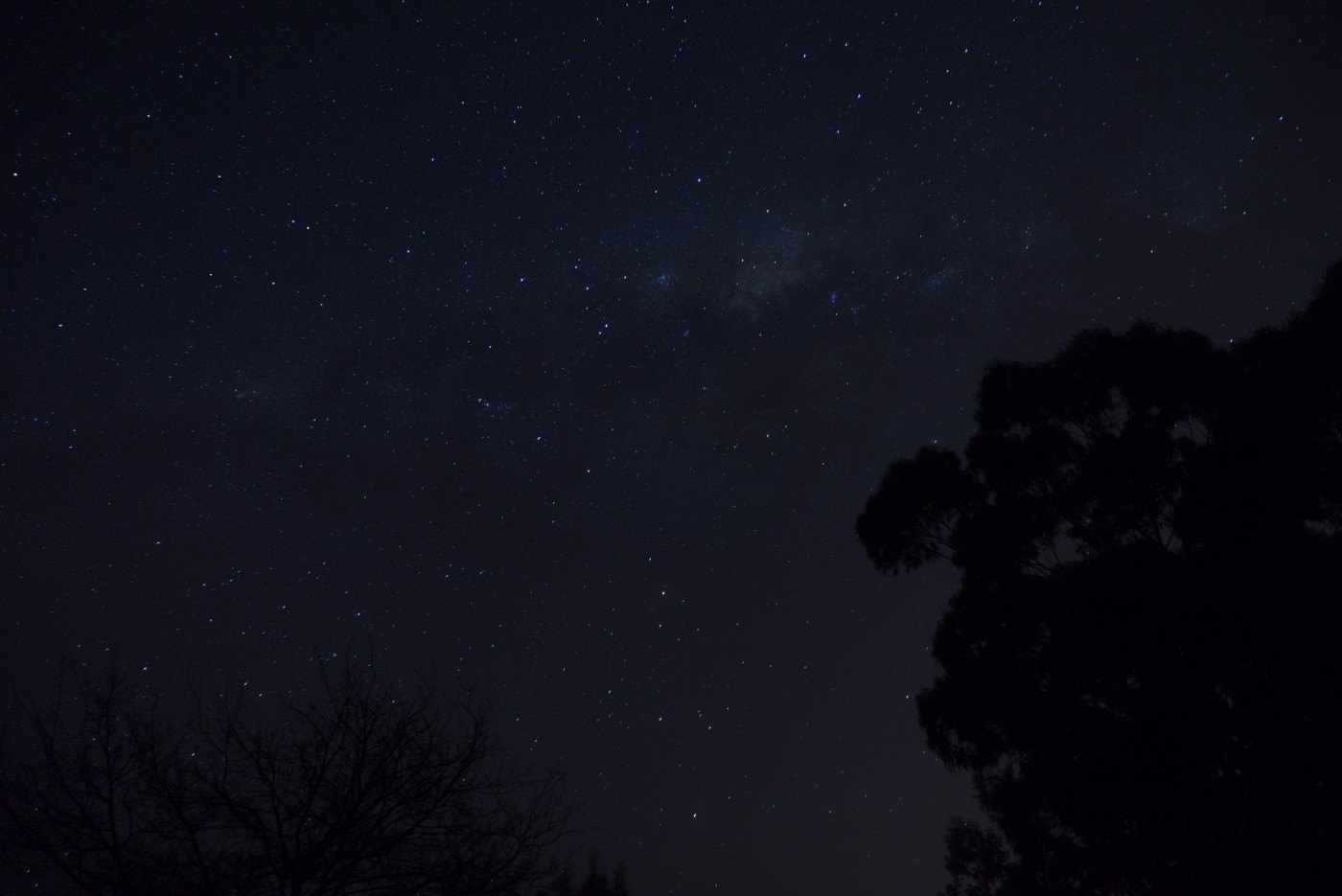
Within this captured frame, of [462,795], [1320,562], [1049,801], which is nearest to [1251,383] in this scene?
[1320,562]

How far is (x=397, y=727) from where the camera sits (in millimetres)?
7867

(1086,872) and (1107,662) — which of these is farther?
(1086,872)

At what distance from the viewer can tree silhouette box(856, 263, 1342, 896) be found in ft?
28.1

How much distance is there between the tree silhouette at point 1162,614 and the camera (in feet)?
28.1

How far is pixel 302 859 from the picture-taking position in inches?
271

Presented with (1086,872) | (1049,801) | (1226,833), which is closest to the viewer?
(1226,833)

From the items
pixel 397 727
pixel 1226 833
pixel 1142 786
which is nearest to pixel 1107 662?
pixel 1142 786

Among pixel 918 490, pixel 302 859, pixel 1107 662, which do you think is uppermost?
pixel 918 490

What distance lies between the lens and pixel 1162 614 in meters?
9.43

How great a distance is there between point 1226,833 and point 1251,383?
6.53 metres

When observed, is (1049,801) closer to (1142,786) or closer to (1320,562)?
(1142,786)

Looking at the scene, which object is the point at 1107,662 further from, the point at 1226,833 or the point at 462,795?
the point at 462,795

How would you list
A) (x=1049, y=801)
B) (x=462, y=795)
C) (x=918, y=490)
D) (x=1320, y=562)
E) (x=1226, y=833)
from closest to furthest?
(x=462, y=795) < (x=1226, y=833) < (x=1320, y=562) < (x=1049, y=801) < (x=918, y=490)

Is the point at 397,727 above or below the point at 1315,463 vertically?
above
